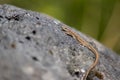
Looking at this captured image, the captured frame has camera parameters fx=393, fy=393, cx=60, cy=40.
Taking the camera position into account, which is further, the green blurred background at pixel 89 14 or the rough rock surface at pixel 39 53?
the green blurred background at pixel 89 14

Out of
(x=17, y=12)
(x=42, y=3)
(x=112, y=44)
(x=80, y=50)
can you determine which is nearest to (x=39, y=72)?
(x=80, y=50)

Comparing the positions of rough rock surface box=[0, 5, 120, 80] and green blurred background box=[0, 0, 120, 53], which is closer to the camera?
rough rock surface box=[0, 5, 120, 80]

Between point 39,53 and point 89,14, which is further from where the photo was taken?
point 89,14

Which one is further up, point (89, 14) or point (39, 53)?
point (39, 53)

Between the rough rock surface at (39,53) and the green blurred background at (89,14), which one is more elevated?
the rough rock surface at (39,53)

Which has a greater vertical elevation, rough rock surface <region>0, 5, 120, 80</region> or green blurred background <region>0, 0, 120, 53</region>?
Answer: rough rock surface <region>0, 5, 120, 80</region>
